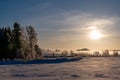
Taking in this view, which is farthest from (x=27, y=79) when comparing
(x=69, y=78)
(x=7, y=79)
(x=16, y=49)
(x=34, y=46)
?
(x=34, y=46)

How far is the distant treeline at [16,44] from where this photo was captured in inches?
3137

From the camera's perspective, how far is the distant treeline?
79688 millimetres

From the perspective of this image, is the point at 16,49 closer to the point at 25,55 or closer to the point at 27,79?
the point at 25,55

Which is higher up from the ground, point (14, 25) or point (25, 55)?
point (14, 25)

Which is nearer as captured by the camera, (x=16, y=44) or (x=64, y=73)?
(x=64, y=73)

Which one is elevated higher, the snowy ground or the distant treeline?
the distant treeline

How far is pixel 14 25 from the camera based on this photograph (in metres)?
87.7

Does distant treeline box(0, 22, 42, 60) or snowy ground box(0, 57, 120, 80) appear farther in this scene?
distant treeline box(0, 22, 42, 60)

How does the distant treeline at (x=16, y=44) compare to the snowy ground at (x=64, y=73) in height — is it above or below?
above

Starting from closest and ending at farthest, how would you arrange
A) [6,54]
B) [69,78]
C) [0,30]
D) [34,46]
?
[69,78] → [6,54] → [0,30] → [34,46]

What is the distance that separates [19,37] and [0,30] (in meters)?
6.07

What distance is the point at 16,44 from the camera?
83.0 m

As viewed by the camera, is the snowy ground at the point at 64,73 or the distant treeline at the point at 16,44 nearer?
the snowy ground at the point at 64,73

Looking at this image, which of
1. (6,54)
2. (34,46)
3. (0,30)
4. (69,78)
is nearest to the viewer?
(69,78)
